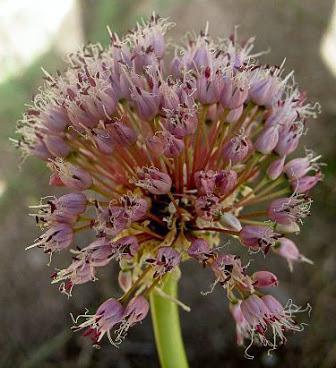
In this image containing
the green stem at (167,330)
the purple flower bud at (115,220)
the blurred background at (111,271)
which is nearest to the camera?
the purple flower bud at (115,220)

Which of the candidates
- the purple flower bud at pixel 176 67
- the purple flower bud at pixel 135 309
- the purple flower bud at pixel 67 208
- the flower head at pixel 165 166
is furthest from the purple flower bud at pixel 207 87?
the purple flower bud at pixel 135 309

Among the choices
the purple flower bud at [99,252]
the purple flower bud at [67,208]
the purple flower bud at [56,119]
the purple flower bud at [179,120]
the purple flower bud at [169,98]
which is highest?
the purple flower bud at [56,119]

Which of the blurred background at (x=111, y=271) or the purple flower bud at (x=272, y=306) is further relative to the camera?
the blurred background at (x=111, y=271)

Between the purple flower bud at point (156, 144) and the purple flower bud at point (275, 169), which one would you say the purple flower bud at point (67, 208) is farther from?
the purple flower bud at point (275, 169)

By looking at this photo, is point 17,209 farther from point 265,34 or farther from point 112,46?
point 112,46

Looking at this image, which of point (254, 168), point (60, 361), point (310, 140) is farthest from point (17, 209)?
point (254, 168)

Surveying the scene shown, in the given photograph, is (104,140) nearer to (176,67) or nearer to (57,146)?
(57,146)
